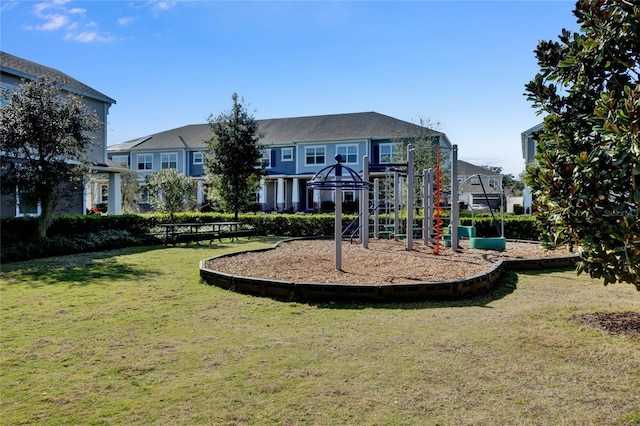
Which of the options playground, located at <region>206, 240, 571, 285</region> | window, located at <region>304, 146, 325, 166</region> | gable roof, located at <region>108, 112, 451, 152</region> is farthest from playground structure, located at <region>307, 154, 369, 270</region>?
window, located at <region>304, 146, 325, 166</region>

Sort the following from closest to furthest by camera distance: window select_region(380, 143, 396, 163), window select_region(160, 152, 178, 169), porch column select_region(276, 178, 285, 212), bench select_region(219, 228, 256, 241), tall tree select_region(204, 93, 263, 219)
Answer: bench select_region(219, 228, 256, 241) < tall tree select_region(204, 93, 263, 219) < window select_region(380, 143, 396, 163) < porch column select_region(276, 178, 285, 212) < window select_region(160, 152, 178, 169)

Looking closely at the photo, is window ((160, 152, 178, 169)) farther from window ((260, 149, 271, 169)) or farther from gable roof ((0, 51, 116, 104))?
gable roof ((0, 51, 116, 104))

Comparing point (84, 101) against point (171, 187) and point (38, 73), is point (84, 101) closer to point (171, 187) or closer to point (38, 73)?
point (38, 73)

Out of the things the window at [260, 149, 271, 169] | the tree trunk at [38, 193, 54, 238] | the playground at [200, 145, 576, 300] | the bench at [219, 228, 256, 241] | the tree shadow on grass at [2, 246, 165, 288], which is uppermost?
the window at [260, 149, 271, 169]

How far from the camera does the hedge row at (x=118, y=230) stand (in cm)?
1395

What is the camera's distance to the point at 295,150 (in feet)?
126

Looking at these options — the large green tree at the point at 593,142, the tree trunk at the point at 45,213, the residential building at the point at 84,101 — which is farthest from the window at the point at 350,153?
the large green tree at the point at 593,142

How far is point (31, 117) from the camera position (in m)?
13.8

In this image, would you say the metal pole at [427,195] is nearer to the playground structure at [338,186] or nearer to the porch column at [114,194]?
the playground structure at [338,186]

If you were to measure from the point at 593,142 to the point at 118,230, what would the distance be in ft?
54.7

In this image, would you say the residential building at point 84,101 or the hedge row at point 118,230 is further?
the residential building at point 84,101

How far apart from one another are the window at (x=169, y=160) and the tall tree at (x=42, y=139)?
26.1 m

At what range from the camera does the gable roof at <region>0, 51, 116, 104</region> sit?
1881 centimetres

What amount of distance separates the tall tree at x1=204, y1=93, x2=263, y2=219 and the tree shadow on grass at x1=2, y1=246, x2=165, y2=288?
10809mm
